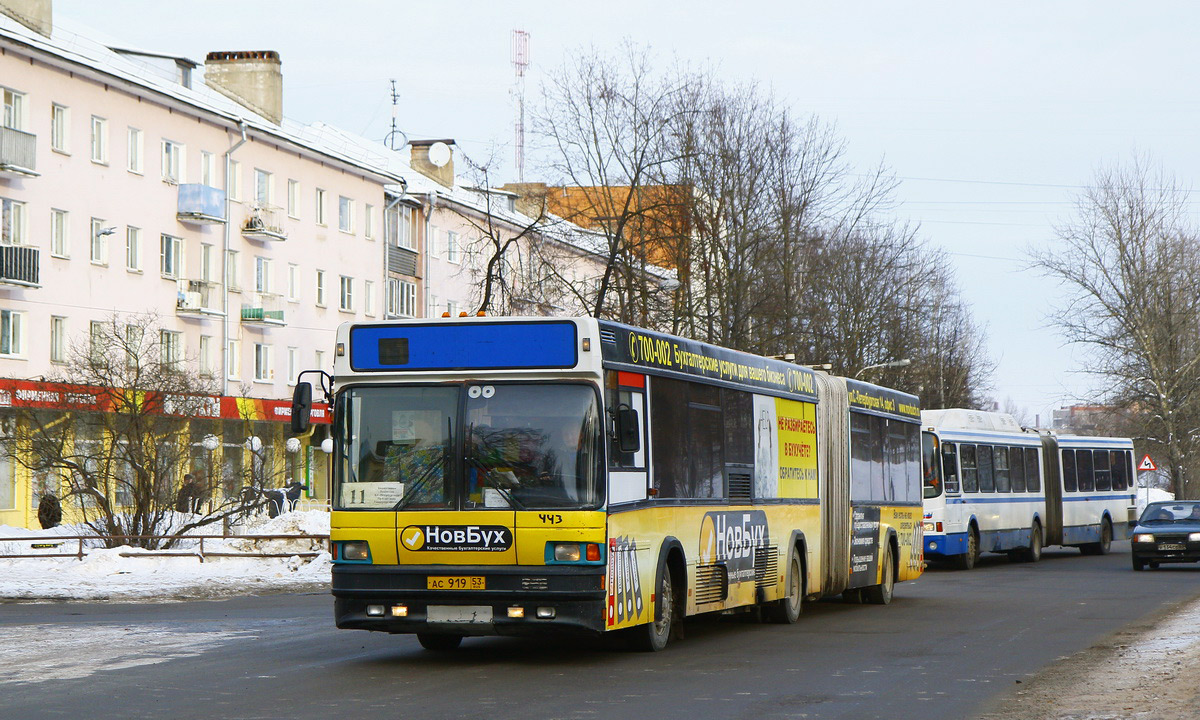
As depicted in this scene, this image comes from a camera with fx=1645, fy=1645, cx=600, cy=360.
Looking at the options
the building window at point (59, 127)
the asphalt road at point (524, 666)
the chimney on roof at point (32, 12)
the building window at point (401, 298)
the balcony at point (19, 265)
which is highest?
the chimney on roof at point (32, 12)

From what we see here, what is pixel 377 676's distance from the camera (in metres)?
12.7

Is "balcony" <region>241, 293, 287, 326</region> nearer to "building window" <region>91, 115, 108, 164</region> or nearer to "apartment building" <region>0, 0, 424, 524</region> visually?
"apartment building" <region>0, 0, 424, 524</region>

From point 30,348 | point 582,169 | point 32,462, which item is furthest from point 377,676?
point 30,348

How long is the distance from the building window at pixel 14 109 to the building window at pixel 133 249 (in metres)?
5.59

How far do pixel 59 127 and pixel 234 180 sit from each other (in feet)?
29.6

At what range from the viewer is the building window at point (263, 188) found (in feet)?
182

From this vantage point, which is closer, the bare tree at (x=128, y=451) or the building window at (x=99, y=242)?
the bare tree at (x=128, y=451)

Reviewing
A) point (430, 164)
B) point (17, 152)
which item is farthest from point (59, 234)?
point (430, 164)

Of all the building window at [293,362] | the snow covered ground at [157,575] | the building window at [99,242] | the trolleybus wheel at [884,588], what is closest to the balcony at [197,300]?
the building window at [99,242]

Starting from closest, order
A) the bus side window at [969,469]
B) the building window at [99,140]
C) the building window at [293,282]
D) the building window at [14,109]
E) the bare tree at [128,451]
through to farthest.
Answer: the bare tree at [128,451] < the bus side window at [969,469] < the building window at [14,109] < the building window at [99,140] < the building window at [293,282]

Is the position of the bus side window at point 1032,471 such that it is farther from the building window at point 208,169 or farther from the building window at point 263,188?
the building window at point 263,188

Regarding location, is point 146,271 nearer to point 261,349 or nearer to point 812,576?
point 261,349

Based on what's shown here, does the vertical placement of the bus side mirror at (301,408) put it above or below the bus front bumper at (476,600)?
above

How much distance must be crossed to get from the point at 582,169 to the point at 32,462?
15739mm
